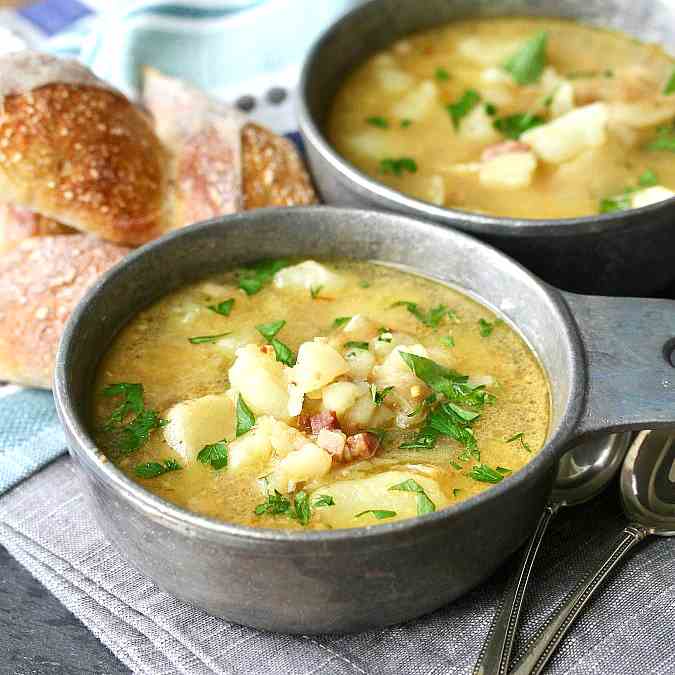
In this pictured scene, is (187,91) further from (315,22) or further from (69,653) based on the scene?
(69,653)

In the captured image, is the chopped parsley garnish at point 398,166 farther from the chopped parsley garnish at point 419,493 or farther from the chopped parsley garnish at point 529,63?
the chopped parsley garnish at point 419,493

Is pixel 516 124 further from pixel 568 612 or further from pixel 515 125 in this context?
pixel 568 612

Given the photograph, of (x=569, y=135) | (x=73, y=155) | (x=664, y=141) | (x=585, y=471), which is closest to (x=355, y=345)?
(x=585, y=471)

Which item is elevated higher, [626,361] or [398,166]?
[626,361]

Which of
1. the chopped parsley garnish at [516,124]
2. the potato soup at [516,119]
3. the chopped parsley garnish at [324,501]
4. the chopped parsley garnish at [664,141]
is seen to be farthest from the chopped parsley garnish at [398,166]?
the chopped parsley garnish at [324,501]

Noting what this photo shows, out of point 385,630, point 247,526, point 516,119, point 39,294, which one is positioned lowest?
point 385,630

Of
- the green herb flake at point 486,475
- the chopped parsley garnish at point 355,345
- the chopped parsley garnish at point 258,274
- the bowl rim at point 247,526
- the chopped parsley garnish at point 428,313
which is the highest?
the bowl rim at point 247,526

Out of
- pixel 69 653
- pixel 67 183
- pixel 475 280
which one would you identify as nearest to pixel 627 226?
pixel 475 280
